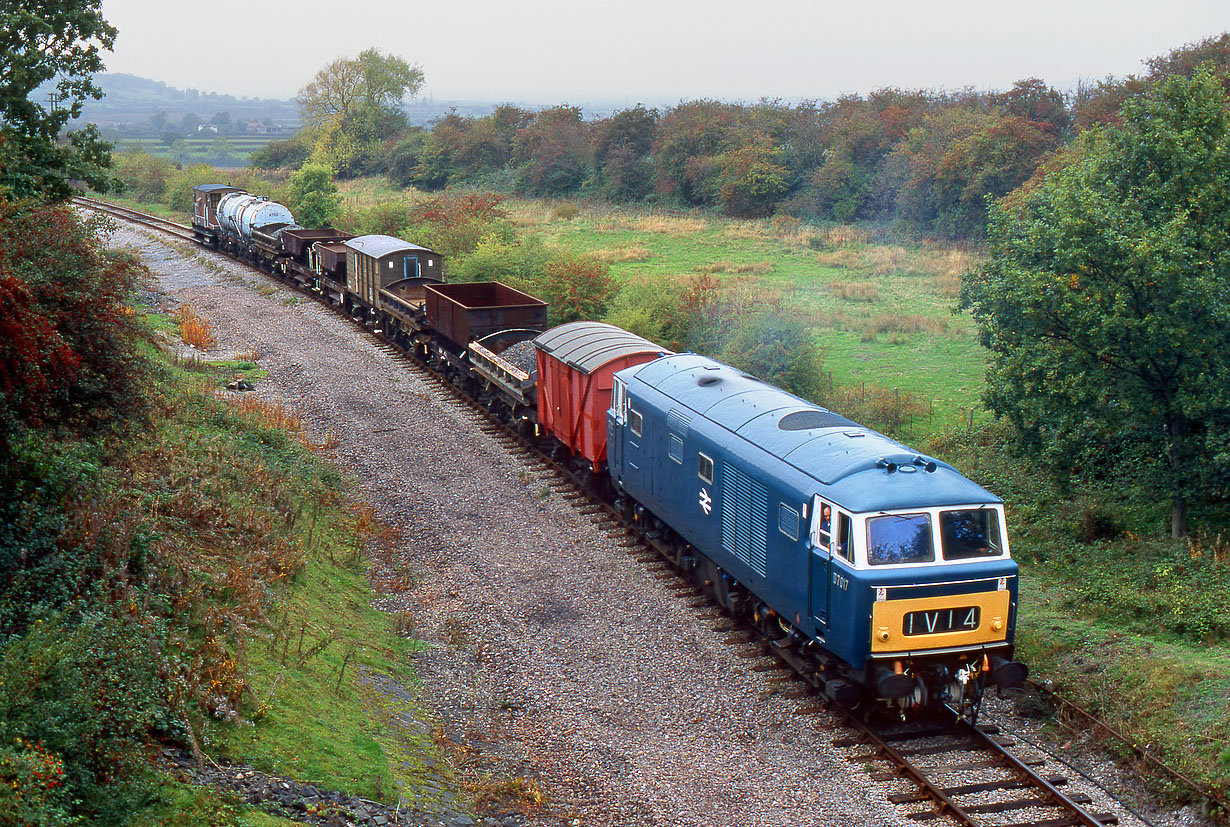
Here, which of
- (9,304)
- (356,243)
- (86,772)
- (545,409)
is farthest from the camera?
(356,243)

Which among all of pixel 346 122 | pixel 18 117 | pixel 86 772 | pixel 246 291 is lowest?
pixel 86 772

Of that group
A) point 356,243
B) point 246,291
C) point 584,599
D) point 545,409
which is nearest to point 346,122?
point 246,291

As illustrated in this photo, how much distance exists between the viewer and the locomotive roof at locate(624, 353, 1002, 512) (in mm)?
11969

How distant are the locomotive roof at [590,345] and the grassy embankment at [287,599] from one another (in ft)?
16.7

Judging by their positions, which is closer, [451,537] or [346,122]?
[451,537]

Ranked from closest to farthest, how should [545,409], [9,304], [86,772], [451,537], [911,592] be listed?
[86,772] → [9,304] → [911,592] → [451,537] → [545,409]

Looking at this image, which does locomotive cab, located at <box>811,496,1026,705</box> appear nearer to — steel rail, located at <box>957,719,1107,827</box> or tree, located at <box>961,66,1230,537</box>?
steel rail, located at <box>957,719,1107,827</box>

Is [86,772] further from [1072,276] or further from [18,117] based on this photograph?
[1072,276]

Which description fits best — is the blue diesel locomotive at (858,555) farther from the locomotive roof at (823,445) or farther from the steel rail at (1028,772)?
the steel rail at (1028,772)

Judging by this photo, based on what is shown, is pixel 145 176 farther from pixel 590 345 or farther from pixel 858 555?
pixel 858 555

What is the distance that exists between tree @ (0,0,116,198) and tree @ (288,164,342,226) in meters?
39.7

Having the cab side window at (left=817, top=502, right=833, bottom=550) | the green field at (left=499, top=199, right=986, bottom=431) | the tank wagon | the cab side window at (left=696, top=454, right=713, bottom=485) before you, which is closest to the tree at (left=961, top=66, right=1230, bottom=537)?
the tank wagon

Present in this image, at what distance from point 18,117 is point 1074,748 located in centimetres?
1811

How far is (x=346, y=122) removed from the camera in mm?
91562
